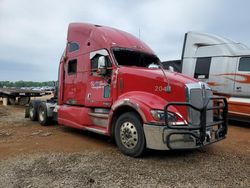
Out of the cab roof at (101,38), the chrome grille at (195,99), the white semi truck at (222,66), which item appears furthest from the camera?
the white semi truck at (222,66)

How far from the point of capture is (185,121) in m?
5.17

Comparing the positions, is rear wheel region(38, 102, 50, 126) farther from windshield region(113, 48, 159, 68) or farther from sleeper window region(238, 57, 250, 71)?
sleeper window region(238, 57, 250, 71)

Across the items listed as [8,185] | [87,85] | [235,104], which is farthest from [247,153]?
[8,185]

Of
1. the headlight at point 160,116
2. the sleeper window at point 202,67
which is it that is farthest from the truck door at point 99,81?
the sleeper window at point 202,67

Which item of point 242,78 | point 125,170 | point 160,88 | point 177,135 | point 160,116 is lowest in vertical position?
point 125,170

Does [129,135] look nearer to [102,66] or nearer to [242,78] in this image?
[102,66]

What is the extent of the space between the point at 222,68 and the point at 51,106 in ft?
19.8

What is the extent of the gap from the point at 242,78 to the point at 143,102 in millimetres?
5188

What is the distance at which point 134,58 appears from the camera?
7.05 m

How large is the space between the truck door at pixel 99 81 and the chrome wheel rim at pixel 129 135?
951mm

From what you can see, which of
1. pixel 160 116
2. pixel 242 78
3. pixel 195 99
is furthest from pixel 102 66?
pixel 242 78

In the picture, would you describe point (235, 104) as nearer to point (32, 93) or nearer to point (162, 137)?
point (162, 137)

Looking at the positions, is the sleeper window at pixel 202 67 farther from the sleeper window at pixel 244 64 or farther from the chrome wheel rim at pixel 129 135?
the chrome wheel rim at pixel 129 135

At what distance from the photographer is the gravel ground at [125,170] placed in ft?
13.7
